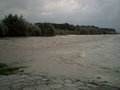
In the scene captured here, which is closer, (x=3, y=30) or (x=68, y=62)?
(x=68, y=62)

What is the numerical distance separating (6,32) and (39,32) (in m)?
7.31

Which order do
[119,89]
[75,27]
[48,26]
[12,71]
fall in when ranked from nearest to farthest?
[119,89] < [12,71] < [48,26] < [75,27]

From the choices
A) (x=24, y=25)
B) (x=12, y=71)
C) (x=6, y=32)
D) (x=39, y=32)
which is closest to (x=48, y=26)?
(x=39, y=32)

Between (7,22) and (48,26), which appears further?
(48,26)

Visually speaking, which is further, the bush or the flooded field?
the bush

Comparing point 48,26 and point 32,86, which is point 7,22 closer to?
point 48,26

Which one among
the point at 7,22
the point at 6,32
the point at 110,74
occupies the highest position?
the point at 7,22

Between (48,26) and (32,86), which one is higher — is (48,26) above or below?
above

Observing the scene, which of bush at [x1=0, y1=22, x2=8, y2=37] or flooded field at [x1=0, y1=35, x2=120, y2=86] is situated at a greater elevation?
bush at [x1=0, y1=22, x2=8, y2=37]

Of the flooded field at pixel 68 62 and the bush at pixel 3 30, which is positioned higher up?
the bush at pixel 3 30

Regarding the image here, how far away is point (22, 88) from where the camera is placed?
3154 mm

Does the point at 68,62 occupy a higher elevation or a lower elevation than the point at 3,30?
lower

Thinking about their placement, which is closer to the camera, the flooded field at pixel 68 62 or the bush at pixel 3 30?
the flooded field at pixel 68 62

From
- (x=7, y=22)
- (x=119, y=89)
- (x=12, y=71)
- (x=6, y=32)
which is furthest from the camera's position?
(x=7, y=22)
